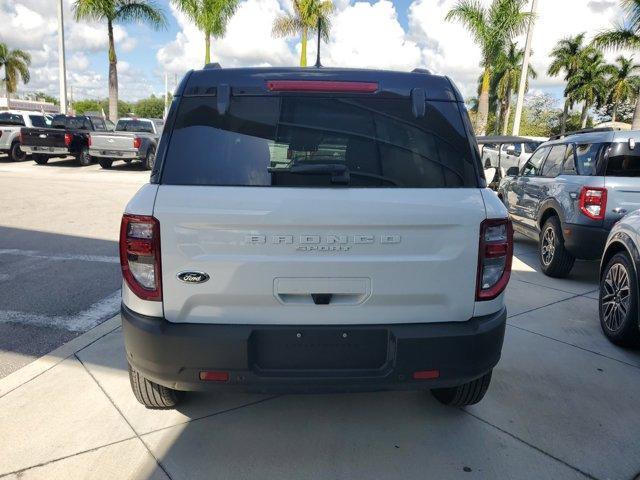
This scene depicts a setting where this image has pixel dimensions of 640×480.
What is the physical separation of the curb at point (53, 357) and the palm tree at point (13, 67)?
65197 mm

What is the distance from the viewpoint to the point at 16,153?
1909 centimetres

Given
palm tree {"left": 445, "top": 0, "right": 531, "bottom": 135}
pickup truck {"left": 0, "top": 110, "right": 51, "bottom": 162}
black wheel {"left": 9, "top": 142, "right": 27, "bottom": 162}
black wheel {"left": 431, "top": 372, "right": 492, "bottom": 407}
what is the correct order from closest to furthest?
black wheel {"left": 431, "top": 372, "right": 492, "bottom": 407} → pickup truck {"left": 0, "top": 110, "right": 51, "bottom": 162} → black wheel {"left": 9, "top": 142, "right": 27, "bottom": 162} → palm tree {"left": 445, "top": 0, "right": 531, "bottom": 135}

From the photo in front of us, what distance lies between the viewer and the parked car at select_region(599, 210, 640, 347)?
397cm

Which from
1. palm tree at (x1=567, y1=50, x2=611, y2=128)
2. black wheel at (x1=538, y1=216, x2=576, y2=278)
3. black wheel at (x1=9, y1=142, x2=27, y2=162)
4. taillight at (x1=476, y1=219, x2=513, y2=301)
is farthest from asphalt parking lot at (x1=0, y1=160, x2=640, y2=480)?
palm tree at (x1=567, y1=50, x2=611, y2=128)

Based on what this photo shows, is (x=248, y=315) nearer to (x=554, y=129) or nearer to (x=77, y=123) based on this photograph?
(x=77, y=123)

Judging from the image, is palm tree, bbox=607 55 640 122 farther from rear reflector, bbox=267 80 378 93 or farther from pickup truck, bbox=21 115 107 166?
rear reflector, bbox=267 80 378 93

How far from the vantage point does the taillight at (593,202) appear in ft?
17.6

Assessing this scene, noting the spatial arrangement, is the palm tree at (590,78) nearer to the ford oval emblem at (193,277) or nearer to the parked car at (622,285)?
the parked car at (622,285)

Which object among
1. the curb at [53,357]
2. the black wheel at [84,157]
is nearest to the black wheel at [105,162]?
the black wheel at [84,157]

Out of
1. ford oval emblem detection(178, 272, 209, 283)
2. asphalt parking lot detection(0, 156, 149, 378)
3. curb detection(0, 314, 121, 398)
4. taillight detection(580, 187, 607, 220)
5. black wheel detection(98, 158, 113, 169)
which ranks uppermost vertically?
taillight detection(580, 187, 607, 220)

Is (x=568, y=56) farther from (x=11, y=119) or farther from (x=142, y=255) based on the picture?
(x=142, y=255)

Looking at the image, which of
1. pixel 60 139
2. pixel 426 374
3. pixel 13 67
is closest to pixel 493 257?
pixel 426 374

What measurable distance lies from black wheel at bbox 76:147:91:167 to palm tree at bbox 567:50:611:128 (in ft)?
138

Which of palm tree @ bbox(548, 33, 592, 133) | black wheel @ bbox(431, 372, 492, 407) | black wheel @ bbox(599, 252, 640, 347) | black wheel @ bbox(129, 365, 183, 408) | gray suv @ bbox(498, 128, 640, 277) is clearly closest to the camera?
black wheel @ bbox(129, 365, 183, 408)
